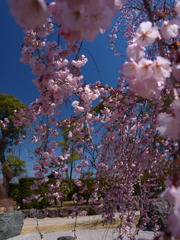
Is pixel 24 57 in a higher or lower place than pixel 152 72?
higher

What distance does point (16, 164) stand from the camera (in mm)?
14562

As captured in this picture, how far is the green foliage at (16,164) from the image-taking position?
47.8 ft

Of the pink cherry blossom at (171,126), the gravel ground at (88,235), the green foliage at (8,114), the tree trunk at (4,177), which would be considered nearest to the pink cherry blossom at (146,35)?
the pink cherry blossom at (171,126)

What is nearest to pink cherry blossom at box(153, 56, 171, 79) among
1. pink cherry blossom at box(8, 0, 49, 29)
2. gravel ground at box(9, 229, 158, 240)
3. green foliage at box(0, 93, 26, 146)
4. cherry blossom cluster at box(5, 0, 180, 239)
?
cherry blossom cluster at box(5, 0, 180, 239)

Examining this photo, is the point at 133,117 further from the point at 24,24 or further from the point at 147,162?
the point at 24,24

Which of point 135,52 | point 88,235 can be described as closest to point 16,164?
A: point 88,235

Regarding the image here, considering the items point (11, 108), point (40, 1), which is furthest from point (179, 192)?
point (11, 108)

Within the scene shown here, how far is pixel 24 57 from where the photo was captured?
1.76 meters

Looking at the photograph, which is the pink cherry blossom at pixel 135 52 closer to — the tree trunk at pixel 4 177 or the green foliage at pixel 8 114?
the tree trunk at pixel 4 177

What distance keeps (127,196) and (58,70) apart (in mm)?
2533

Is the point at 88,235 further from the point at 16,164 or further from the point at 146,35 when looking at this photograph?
the point at 16,164

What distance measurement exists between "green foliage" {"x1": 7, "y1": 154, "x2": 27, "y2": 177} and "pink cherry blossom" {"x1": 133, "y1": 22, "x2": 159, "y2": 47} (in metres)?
14.8

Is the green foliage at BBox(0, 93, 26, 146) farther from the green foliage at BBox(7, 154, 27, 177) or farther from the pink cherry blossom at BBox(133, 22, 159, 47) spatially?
the pink cherry blossom at BBox(133, 22, 159, 47)

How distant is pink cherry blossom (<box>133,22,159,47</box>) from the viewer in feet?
3.00
